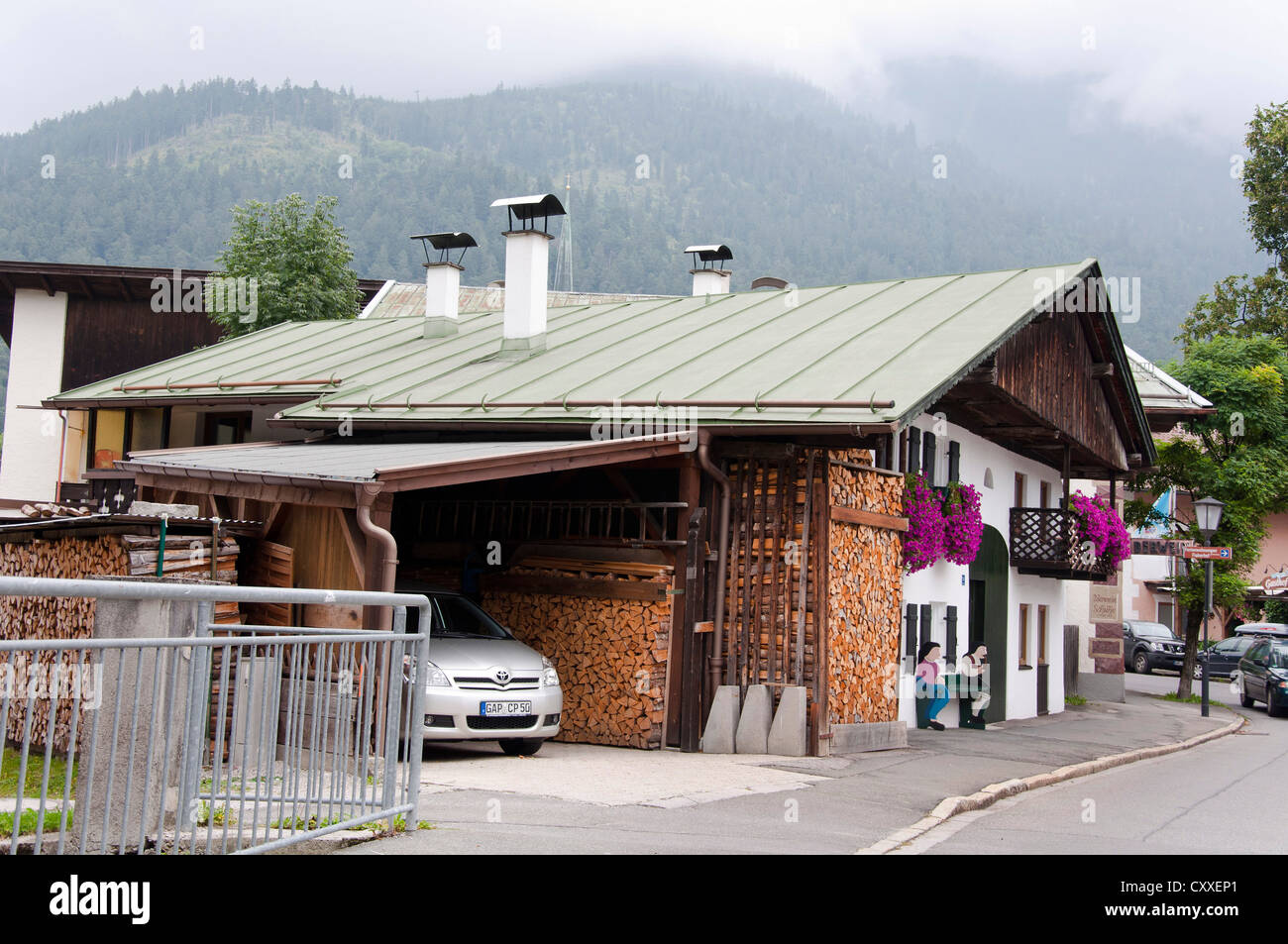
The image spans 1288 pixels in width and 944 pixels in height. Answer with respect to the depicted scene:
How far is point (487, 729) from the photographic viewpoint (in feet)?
40.3

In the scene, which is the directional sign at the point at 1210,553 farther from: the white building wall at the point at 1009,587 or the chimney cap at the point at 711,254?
the chimney cap at the point at 711,254

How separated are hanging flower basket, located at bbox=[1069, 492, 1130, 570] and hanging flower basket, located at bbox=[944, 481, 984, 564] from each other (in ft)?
14.6

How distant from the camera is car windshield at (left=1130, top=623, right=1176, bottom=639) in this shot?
147 ft

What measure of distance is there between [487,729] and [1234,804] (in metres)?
7.09

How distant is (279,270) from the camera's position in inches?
1497

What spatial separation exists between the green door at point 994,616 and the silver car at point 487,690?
10152 mm

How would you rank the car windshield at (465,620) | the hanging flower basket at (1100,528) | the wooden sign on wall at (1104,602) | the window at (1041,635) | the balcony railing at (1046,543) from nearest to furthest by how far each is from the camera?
the car windshield at (465,620) → the balcony railing at (1046,543) → the hanging flower basket at (1100,528) → the window at (1041,635) → the wooden sign on wall at (1104,602)

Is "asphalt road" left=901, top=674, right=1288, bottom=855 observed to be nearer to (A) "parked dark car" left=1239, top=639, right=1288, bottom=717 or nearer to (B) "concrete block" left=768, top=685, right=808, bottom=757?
(B) "concrete block" left=768, top=685, right=808, bottom=757

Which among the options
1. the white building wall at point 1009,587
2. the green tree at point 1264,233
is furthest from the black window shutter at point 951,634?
the green tree at point 1264,233

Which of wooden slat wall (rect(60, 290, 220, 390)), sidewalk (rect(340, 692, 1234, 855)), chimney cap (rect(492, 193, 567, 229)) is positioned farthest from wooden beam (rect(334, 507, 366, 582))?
wooden slat wall (rect(60, 290, 220, 390))

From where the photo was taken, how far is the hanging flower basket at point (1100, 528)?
21906 mm
